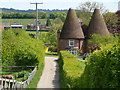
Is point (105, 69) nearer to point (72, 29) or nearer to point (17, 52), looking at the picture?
point (17, 52)

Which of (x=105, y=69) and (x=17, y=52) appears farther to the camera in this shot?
(x=17, y=52)

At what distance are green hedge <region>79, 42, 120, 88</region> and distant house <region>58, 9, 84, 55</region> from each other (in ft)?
108

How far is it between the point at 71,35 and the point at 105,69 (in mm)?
34161

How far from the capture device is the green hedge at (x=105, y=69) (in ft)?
24.8

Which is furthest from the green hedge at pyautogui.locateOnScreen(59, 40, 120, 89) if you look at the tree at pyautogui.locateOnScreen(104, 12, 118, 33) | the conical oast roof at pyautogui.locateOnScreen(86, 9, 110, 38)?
the tree at pyautogui.locateOnScreen(104, 12, 118, 33)

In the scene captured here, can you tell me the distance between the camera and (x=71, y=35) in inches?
1657

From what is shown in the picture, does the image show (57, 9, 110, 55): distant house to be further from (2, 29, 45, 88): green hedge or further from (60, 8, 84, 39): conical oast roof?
(2, 29, 45, 88): green hedge

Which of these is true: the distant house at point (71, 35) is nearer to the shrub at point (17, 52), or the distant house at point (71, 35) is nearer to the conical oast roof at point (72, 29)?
the conical oast roof at point (72, 29)

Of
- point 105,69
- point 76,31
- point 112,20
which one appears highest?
point 112,20

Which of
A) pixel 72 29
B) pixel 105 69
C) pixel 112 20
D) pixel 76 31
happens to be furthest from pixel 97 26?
pixel 105 69

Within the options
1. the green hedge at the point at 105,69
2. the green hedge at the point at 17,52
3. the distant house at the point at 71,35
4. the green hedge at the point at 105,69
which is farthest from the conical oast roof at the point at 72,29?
the green hedge at the point at 105,69

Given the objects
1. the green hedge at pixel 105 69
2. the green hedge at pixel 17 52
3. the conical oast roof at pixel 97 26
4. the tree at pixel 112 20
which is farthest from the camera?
the tree at pixel 112 20

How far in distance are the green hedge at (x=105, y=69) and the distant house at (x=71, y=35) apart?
33.0 m

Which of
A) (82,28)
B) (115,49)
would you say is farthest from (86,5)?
(115,49)
